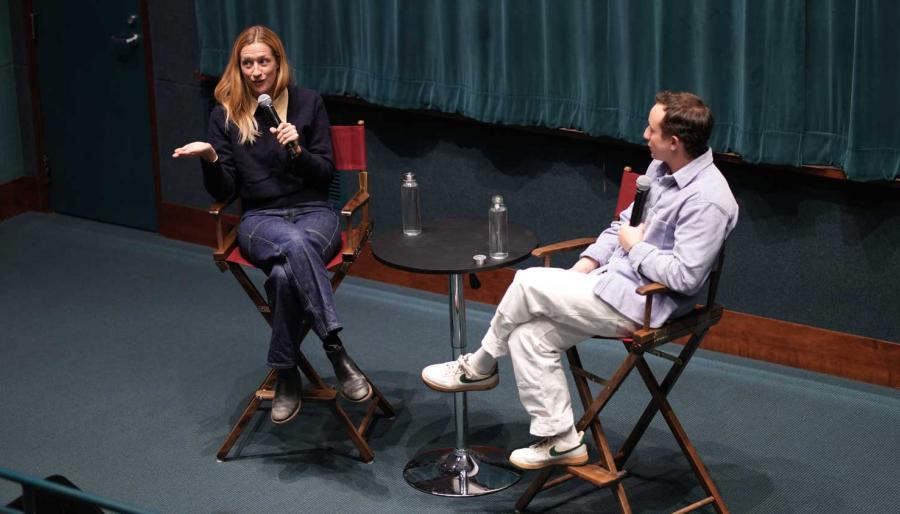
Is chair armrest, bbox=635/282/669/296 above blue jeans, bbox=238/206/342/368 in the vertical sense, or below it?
above

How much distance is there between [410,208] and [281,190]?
50 centimetres

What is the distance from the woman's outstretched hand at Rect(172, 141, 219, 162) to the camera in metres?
4.05

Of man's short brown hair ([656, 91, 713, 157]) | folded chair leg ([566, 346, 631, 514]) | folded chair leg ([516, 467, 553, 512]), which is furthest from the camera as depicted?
folded chair leg ([516, 467, 553, 512])

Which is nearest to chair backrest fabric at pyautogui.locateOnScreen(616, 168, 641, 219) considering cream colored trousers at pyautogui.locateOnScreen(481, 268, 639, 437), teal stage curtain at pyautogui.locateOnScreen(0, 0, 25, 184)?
cream colored trousers at pyautogui.locateOnScreen(481, 268, 639, 437)

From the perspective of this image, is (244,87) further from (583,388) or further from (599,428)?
(599,428)

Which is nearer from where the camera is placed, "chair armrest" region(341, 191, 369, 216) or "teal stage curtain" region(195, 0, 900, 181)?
"chair armrest" region(341, 191, 369, 216)

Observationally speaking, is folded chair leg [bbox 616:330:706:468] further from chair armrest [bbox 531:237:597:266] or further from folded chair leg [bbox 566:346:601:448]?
chair armrest [bbox 531:237:597:266]

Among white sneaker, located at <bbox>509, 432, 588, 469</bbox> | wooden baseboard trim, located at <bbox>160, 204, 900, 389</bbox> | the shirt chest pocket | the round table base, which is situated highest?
the shirt chest pocket

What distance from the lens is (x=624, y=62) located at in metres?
4.82

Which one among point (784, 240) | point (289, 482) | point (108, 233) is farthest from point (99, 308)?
point (784, 240)

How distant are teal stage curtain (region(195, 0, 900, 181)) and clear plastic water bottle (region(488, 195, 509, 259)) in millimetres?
1114

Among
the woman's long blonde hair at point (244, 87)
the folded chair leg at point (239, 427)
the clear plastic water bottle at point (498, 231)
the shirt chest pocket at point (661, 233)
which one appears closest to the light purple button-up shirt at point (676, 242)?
the shirt chest pocket at point (661, 233)

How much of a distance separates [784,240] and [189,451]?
2301 mm

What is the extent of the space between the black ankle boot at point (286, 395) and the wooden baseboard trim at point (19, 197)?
3336 mm
